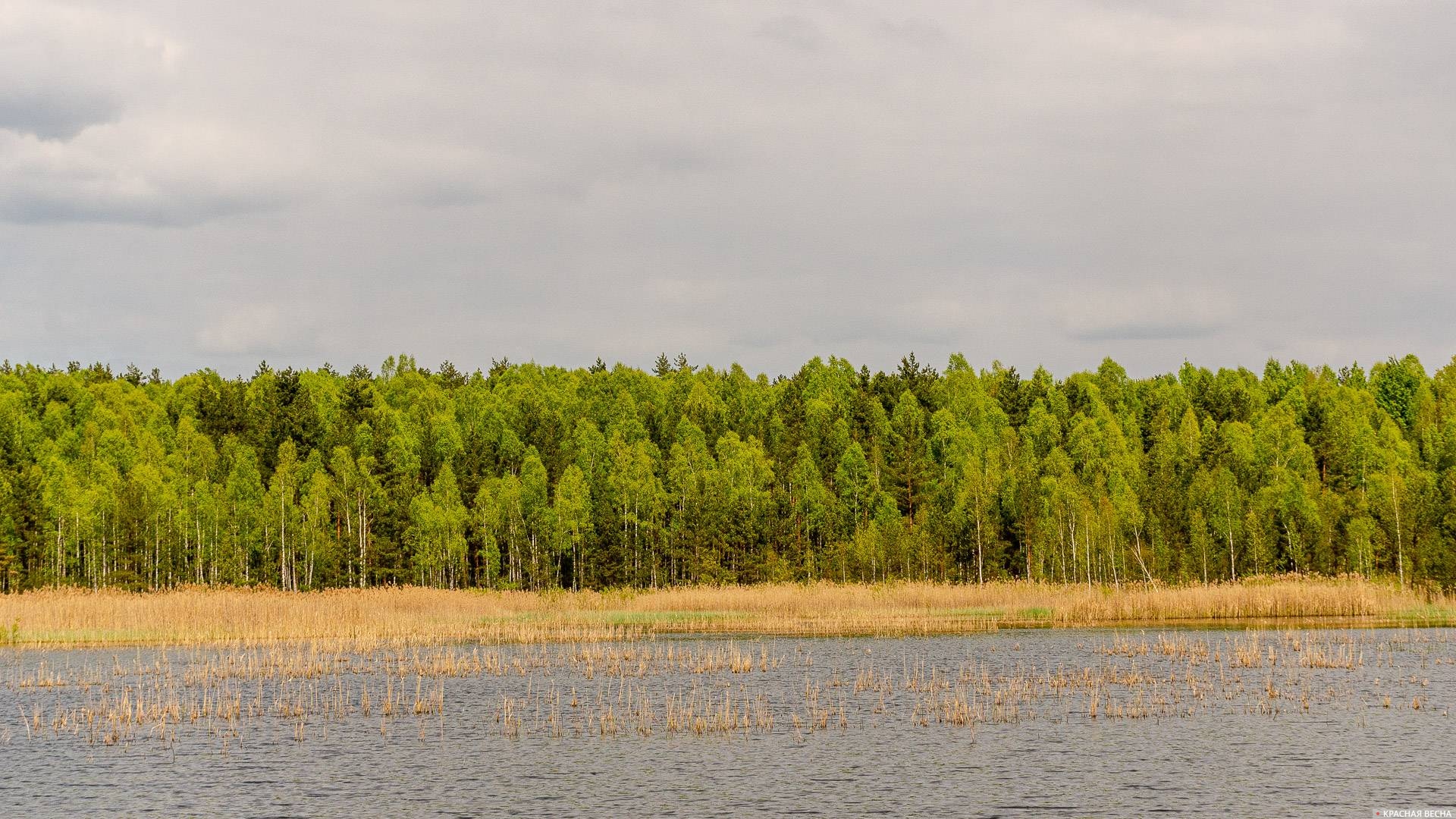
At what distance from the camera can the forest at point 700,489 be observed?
10856 centimetres

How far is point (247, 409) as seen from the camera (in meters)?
153

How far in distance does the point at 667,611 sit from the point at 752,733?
41866 millimetres

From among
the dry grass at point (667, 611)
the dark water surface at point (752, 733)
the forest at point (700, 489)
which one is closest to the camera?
the dark water surface at point (752, 733)

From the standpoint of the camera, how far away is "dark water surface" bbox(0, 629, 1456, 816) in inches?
976

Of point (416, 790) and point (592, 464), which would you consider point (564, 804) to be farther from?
point (592, 464)

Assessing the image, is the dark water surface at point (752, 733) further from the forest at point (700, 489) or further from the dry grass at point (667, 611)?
the forest at point (700, 489)

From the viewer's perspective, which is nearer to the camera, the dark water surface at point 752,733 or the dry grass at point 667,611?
the dark water surface at point 752,733

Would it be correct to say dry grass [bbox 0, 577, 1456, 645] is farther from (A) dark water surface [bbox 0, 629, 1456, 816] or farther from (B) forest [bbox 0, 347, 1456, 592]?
(B) forest [bbox 0, 347, 1456, 592]

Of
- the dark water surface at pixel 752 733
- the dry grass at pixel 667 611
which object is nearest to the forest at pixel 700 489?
the dry grass at pixel 667 611

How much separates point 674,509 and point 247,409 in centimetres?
5694

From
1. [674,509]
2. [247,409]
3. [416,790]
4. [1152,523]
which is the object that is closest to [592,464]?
[674,509]

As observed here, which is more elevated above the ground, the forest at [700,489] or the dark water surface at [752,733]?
the forest at [700,489]

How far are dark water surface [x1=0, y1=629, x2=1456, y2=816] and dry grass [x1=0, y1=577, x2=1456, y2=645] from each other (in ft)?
27.5

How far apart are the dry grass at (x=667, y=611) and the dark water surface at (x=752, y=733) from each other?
8.40m
